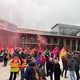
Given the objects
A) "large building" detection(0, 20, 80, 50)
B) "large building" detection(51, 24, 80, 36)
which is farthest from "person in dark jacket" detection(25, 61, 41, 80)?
"large building" detection(51, 24, 80, 36)

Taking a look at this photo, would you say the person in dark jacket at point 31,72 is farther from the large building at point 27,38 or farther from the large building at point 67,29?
the large building at point 67,29

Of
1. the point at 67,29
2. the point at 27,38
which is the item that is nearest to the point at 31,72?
the point at 27,38

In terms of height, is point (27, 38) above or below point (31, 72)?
above

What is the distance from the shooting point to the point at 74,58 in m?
12.7

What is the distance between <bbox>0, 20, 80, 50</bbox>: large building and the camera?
155ft

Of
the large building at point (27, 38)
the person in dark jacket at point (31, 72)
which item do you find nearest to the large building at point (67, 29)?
the large building at point (27, 38)

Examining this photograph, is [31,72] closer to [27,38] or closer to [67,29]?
[27,38]

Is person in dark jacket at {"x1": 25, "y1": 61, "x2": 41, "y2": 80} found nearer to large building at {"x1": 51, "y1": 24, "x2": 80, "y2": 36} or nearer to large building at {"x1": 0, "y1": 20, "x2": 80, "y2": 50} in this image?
large building at {"x1": 0, "y1": 20, "x2": 80, "y2": 50}

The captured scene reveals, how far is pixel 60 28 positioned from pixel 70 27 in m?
4.87

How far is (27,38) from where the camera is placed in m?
59.1

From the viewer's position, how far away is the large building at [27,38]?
4712 centimetres

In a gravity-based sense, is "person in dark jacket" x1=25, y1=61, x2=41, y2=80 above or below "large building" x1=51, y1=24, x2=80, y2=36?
below

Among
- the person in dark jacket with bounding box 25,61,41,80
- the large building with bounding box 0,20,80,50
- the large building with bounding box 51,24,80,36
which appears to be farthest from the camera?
the large building with bounding box 51,24,80,36

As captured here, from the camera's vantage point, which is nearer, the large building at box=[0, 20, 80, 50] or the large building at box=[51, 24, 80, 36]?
the large building at box=[0, 20, 80, 50]
